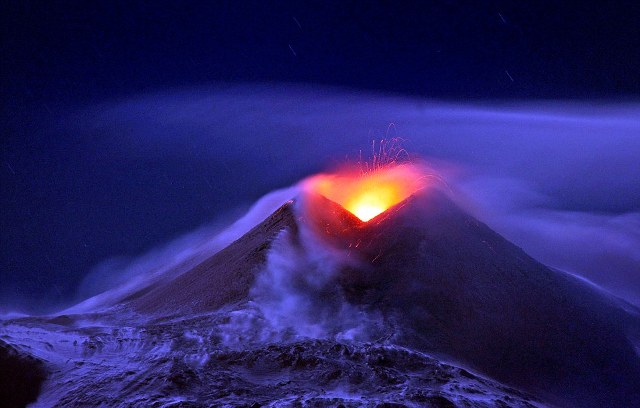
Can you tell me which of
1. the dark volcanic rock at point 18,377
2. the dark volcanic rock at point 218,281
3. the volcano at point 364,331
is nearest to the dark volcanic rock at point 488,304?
the volcano at point 364,331

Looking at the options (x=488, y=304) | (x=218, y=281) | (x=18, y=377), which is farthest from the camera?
(x=218, y=281)

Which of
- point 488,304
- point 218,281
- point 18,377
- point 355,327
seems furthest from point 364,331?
point 18,377

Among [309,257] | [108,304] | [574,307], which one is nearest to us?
[574,307]

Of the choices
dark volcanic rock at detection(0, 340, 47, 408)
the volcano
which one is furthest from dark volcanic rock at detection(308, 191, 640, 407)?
dark volcanic rock at detection(0, 340, 47, 408)

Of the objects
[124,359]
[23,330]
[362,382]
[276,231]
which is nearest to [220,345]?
[124,359]

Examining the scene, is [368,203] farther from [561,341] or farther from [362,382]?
[362,382]

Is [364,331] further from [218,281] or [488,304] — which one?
[218,281]

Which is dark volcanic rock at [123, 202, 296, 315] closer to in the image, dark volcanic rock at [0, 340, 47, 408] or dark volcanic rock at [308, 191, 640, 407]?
dark volcanic rock at [308, 191, 640, 407]
